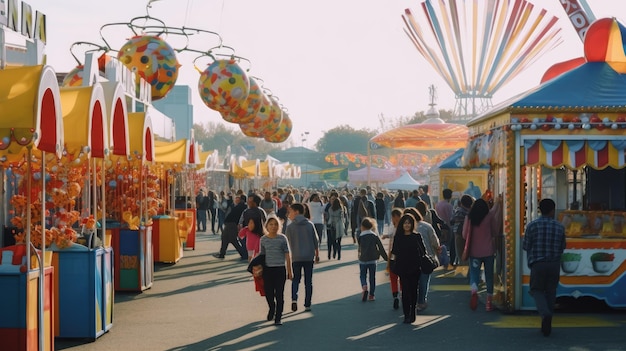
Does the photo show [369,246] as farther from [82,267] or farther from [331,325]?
[82,267]

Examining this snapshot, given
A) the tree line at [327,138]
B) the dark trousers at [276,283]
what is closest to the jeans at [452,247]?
the dark trousers at [276,283]

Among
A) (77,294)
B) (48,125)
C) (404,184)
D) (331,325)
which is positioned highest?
(48,125)

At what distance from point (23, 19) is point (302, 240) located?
4856 mm

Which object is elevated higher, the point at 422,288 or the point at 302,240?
the point at 302,240

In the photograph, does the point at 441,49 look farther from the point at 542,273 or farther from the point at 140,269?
the point at 542,273

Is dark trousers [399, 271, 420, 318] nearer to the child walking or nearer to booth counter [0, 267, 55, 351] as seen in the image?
the child walking

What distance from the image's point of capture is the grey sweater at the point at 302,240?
43.5 feet

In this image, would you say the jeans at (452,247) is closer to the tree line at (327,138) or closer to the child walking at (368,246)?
the child walking at (368,246)

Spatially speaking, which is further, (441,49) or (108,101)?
(441,49)

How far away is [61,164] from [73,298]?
2502 millimetres

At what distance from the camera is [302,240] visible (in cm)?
1327

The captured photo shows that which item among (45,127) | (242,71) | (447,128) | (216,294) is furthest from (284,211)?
(447,128)

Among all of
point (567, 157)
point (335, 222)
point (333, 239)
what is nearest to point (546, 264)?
point (567, 157)

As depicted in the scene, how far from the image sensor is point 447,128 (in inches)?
1528
